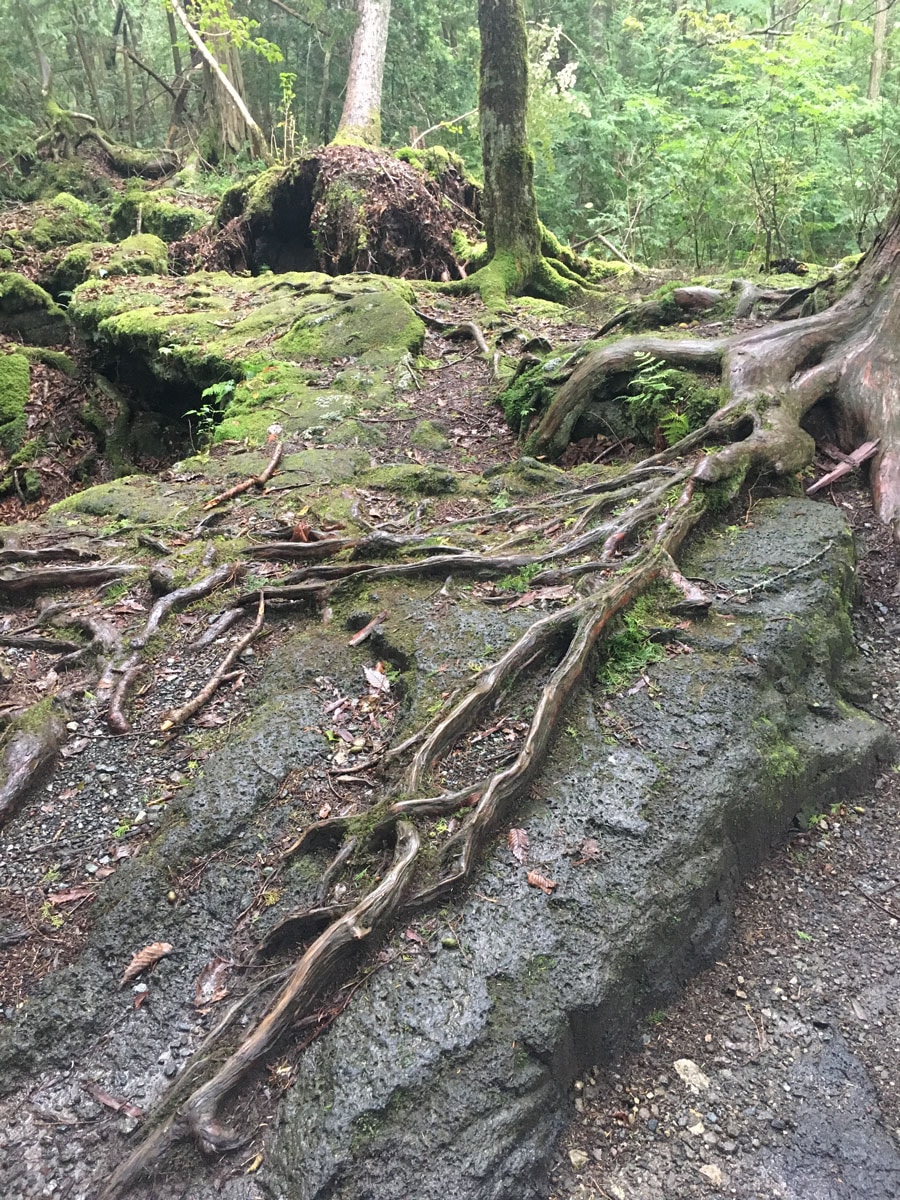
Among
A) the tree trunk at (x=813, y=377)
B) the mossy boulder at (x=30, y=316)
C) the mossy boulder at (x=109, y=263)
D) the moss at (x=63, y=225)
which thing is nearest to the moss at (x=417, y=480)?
the tree trunk at (x=813, y=377)

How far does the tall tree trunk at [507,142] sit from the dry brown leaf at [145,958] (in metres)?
9.61

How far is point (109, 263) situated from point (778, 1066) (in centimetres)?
1435

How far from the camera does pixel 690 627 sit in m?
3.95

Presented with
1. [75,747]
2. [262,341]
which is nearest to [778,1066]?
[75,747]

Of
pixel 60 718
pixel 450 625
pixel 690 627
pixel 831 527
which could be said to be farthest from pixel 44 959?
pixel 831 527

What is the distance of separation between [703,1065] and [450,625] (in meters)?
2.35

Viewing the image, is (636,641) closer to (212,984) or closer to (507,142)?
(212,984)

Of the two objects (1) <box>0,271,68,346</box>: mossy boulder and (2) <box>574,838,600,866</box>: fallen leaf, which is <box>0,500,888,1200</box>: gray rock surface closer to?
(2) <box>574,838,600,866</box>: fallen leaf

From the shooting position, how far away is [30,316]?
38.4ft

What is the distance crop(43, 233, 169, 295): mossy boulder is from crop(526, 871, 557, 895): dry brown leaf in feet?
42.5

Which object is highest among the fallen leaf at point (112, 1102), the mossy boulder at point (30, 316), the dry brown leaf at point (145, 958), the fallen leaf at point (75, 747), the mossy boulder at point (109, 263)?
the mossy boulder at point (109, 263)

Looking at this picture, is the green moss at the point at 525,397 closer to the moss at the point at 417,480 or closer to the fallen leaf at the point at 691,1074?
the moss at the point at 417,480

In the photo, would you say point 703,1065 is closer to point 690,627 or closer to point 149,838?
point 690,627

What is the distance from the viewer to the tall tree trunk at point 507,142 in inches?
339
